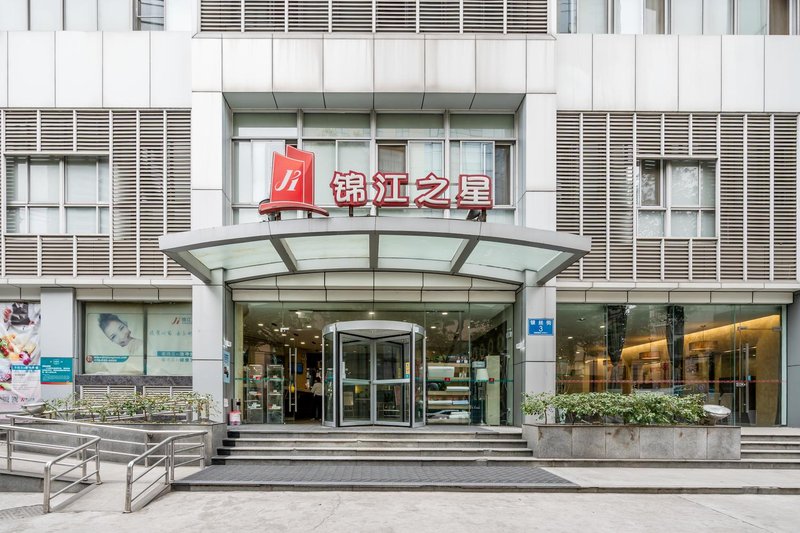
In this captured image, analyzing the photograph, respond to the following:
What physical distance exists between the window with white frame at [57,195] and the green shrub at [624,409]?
1110 centimetres

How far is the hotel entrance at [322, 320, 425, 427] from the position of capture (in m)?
14.4

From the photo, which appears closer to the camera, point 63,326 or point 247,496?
point 247,496

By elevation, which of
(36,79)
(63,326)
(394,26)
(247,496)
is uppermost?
(394,26)

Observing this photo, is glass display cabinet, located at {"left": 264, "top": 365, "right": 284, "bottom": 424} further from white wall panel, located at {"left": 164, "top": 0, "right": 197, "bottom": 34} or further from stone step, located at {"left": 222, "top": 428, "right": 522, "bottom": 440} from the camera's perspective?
white wall panel, located at {"left": 164, "top": 0, "right": 197, "bottom": 34}

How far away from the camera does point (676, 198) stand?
15414 mm

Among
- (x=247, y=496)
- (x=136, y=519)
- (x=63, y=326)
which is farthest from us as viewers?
(x=63, y=326)

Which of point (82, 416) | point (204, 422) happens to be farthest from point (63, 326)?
point (204, 422)

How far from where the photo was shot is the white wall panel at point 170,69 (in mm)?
14992

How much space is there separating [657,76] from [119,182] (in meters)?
13.1

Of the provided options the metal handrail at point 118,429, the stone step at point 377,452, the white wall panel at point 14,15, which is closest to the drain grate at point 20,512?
the metal handrail at point 118,429

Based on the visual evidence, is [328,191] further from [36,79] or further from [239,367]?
[36,79]

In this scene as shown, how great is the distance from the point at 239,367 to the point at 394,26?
9001 millimetres

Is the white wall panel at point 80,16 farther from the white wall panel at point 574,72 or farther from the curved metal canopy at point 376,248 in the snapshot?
the white wall panel at point 574,72

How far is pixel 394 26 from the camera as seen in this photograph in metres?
15.1
